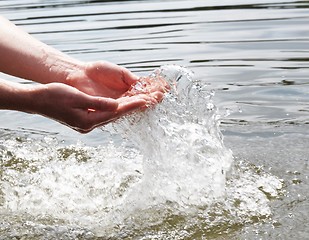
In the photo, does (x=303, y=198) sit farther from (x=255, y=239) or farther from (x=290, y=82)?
(x=290, y=82)

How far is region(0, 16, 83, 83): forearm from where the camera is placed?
14.7 feet

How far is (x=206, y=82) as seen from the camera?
6805 mm

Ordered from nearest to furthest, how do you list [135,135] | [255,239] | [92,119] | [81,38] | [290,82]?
[255,239] → [92,119] → [135,135] → [290,82] → [81,38]

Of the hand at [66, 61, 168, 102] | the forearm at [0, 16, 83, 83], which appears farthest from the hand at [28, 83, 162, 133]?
the forearm at [0, 16, 83, 83]

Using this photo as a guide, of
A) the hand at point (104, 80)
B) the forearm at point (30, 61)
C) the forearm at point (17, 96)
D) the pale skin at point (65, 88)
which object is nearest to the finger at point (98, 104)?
the pale skin at point (65, 88)

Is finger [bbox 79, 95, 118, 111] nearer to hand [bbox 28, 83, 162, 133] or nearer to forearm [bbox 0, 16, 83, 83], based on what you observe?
hand [bbox 28, 83, 162, 133]

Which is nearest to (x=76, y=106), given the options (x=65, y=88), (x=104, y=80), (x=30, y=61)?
(x=65, y=88)

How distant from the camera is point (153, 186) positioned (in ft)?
13.9

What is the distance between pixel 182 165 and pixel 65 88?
94 centimetres

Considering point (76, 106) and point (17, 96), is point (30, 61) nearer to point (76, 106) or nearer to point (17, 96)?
point (17, 96)

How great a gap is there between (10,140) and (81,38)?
435 centimetres

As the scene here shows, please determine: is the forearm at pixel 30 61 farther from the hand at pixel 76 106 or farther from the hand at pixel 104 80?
the hand at pixel 76 106

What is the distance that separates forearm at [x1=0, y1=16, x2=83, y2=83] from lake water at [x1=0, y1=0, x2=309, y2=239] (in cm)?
51

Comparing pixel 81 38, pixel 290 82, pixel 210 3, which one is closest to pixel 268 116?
pixel 290 82
